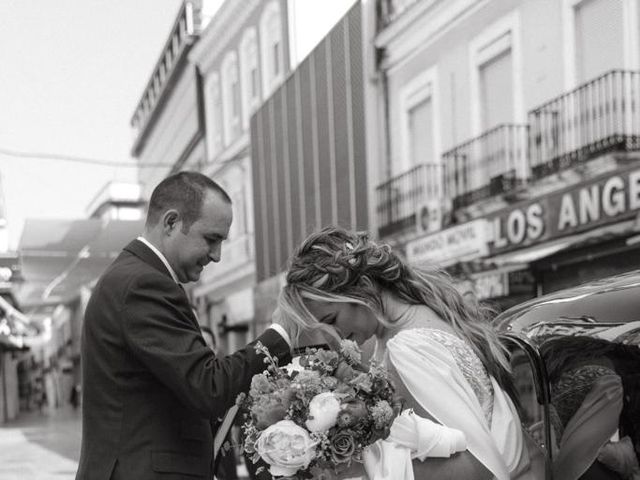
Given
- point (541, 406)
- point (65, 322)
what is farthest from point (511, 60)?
point (65, 322)

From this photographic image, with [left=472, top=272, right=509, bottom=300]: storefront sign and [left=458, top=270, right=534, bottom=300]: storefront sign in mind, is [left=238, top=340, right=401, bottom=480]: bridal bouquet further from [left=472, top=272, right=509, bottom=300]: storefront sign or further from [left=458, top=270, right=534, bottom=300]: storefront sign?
[left=472, top=272, right=509, bottom=300]: storefront sign

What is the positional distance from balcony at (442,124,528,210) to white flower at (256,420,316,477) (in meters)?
11.2

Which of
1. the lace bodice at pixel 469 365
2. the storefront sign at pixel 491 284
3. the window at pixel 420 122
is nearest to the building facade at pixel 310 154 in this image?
the window at pixel 420 122

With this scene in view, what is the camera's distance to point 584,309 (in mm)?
2953

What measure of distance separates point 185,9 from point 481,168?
17.7m

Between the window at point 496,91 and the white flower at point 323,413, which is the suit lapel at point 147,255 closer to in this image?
the white flower at point 323,413

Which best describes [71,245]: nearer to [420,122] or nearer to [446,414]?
[420,122]

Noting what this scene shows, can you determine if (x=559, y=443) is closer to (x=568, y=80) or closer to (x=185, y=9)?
(x=568, y=80)

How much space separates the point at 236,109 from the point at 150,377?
25.0 metres

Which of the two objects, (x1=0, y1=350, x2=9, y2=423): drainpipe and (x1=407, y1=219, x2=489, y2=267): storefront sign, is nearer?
(x1=407, y1=219, x2=489, y2=267): storefront sign

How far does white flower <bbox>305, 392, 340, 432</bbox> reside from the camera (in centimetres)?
249

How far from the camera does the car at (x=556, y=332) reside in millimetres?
2795

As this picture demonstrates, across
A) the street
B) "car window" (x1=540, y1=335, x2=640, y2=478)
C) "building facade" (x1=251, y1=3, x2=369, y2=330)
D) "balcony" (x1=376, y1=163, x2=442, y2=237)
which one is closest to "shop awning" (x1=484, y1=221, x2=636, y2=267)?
"balcony" (x1=376, y1=163, x2=442, y2=237)

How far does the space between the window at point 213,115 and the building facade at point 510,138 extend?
37.9 feet
